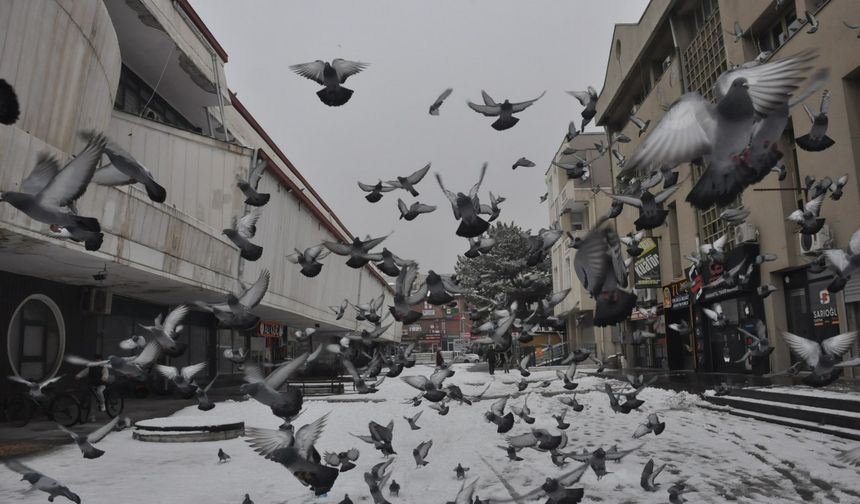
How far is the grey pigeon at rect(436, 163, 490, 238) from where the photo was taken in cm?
720

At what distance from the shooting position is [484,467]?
29.9 ft

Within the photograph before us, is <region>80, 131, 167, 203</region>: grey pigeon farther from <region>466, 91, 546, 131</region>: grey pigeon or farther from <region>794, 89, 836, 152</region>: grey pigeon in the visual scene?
<region>794, 89, 836, 152</region>: grey pigeon

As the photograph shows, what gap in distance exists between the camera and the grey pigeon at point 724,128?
3754 mm

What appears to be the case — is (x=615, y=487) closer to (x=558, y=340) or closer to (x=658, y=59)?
(x=658, y=59)

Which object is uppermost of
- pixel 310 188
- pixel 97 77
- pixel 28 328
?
pixel 310 188

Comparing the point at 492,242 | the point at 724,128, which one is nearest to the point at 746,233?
the point at 492,242

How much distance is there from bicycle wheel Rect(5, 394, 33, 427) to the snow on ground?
322cm

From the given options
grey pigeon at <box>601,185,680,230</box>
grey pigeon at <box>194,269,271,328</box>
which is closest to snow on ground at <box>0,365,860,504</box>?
grey pigeon at <box>194,269,271,328</box>

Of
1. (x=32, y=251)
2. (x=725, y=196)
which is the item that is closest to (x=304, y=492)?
(x=725, y=196)

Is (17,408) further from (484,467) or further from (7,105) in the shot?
(7,105)

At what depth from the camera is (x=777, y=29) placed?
21.4m

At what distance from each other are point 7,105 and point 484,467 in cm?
751

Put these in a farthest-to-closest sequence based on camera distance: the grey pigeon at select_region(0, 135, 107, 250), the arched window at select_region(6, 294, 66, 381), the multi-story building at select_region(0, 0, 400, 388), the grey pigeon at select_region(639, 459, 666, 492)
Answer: the arched window at select_region(6, 294, 66, 381)
the multi-story building at select_region(0, 0, 400, 388)
the grey pigeon at select_region(639, 459, 666, 492)
the grey pigeon at select_region(0, 135, 107, 250)

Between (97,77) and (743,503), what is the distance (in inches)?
543
